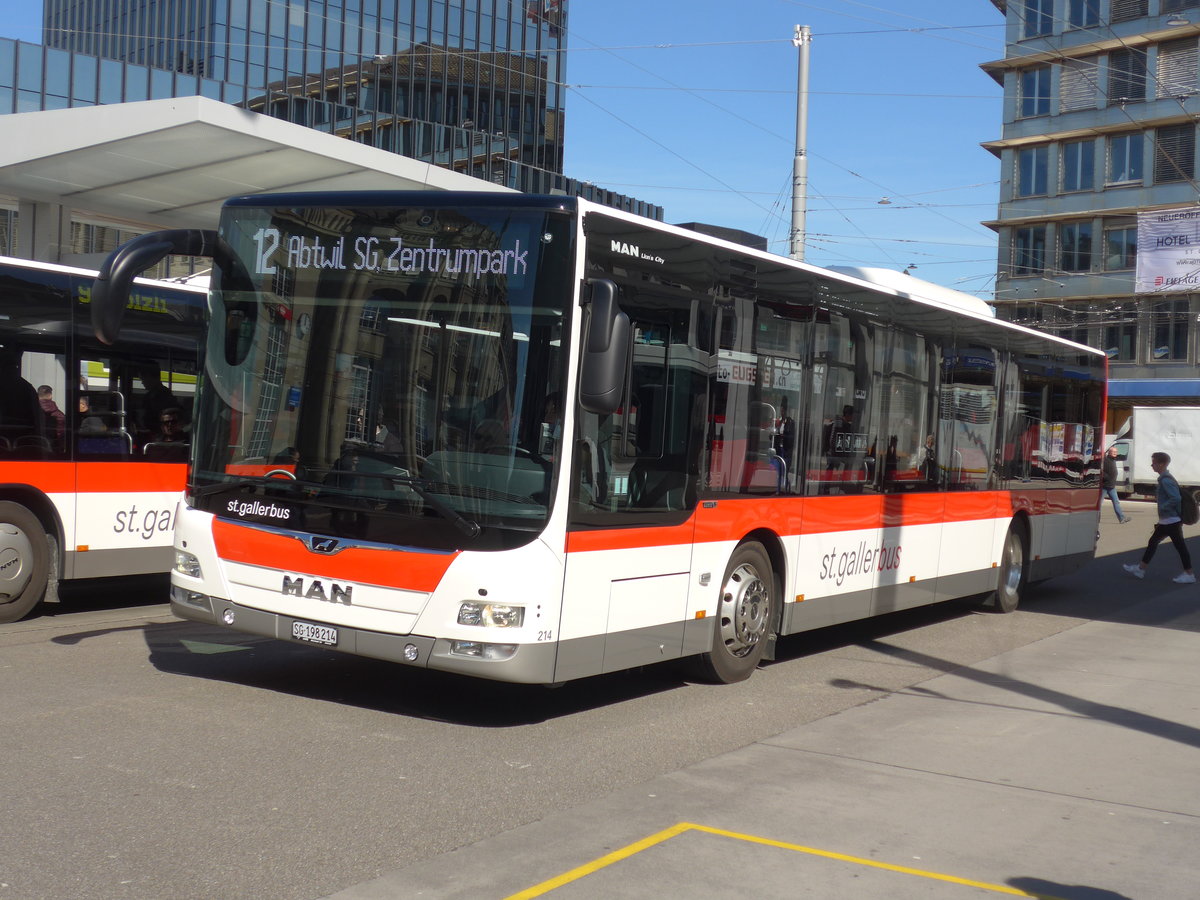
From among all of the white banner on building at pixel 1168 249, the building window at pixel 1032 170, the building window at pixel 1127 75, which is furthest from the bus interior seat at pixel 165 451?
the building window at pixel 1032 170

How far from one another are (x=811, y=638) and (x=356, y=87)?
180ft

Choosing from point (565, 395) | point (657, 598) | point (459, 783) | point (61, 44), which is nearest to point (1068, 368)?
point (657, 598)

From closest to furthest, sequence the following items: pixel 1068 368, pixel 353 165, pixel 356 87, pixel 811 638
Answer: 1. pixel 811 638
2. pixel 1068 368
3. pixel 353 165
4. pixel 356 87

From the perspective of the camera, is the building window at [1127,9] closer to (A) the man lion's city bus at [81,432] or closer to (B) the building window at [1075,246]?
(B) the building window at [1075,246]

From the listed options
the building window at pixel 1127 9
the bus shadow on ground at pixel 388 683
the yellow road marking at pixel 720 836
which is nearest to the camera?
the yellow road marking at pixel 720 836

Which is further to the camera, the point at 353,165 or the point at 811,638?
the point at 353,165

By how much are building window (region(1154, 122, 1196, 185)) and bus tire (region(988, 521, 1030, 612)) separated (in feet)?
153

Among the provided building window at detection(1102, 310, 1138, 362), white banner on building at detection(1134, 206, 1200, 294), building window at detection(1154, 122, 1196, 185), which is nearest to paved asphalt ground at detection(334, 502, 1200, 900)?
white banner on building at detection(1134, 206, 1200, 294)

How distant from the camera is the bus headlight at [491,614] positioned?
7.07 m

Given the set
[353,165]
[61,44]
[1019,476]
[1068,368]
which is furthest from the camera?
[61,44]

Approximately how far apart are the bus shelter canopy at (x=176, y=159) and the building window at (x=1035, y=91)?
4781 centimetres

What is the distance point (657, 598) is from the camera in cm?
813

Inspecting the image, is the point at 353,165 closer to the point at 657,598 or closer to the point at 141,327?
the point at 141,327

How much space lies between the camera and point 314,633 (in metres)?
7.46
